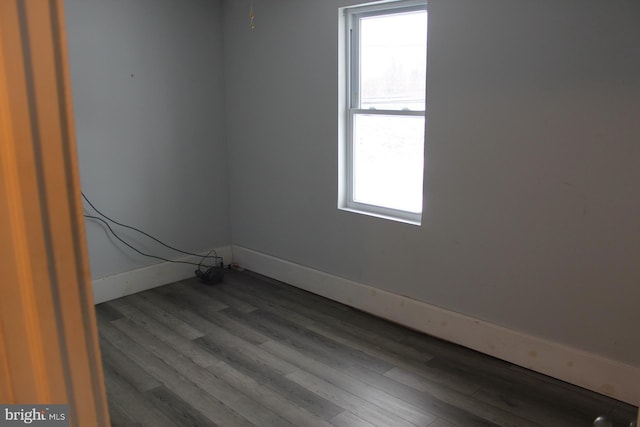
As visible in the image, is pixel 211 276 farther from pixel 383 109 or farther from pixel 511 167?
pixel 511 167

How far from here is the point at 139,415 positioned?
2.61 meters

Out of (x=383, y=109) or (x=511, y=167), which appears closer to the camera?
(x=511, y=167)

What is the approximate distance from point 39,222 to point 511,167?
2745 mm

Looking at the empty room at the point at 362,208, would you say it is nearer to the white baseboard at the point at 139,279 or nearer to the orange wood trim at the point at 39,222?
the white baseboard at the point at 139,279

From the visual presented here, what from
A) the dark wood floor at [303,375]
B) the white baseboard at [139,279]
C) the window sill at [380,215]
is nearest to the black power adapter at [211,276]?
the white baseboard at [139,279]

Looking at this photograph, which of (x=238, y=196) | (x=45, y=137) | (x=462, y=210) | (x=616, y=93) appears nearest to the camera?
(x=45, y=137)

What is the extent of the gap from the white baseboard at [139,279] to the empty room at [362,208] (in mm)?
19

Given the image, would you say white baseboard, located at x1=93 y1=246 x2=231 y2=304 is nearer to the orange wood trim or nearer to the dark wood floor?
the dark wood floor

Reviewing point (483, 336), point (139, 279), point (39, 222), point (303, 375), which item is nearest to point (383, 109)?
point (483, 336)

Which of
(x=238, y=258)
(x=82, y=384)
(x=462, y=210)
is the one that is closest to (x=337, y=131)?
(x=462, y=210)

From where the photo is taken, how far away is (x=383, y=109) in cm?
356

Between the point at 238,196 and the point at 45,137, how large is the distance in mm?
4140

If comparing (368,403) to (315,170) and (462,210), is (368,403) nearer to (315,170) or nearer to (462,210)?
(462,210)

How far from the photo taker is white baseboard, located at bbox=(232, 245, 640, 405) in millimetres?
2738
